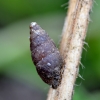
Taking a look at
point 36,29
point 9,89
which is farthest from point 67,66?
point 9,89

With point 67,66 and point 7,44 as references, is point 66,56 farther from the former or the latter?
point 7,44

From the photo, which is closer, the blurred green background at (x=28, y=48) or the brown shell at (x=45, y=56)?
the brown shell at (x=45, y=56)

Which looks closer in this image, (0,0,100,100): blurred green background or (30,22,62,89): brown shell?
(30,22,62,89): brown shell

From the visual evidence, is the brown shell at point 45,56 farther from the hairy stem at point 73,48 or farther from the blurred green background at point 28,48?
the blurred green background at point 28,48

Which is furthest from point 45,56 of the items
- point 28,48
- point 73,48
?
point 28,48

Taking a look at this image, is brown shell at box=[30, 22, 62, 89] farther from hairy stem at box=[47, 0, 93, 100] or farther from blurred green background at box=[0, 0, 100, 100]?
blurred green background at box=[0, 0, 100, 100]

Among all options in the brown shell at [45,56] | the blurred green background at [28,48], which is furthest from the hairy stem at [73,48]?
the blurred green background at [28,48]

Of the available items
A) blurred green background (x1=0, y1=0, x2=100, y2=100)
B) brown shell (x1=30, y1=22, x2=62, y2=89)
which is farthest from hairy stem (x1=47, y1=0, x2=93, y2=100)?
blurred green background (x1=0, y1=0, x2=100, y2=100)
